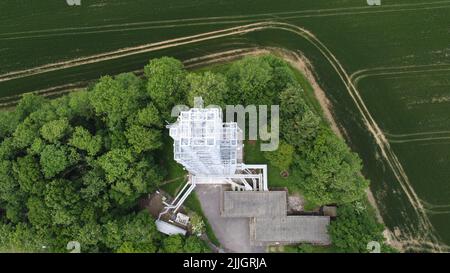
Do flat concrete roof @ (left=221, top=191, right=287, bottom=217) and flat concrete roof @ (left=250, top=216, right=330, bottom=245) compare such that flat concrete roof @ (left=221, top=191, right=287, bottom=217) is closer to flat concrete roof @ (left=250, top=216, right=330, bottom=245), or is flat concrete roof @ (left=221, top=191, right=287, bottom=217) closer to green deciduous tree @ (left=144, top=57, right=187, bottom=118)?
flat concrete roof @ (left=250, top=216, right=330, bottom=245)

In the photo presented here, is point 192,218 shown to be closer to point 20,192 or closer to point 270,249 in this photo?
point 270,249

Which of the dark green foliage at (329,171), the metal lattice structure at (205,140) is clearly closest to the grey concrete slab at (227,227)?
the metal lattice structure at (205,140)

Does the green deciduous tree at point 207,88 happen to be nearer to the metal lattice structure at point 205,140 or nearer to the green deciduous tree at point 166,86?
the green deciduous tree at point 166,86

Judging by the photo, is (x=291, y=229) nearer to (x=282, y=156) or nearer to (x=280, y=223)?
(x=280, y=223)

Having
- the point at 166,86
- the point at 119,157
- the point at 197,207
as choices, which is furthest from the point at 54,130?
the point at 197,207

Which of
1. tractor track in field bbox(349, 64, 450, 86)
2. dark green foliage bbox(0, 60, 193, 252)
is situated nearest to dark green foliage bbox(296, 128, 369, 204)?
tractor track in field bbox(349, 64, 450, 86)
